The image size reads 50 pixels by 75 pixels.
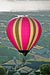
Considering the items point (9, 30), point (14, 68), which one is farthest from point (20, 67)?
point (9, 30)

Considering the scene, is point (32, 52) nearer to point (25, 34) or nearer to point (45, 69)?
point (45, 69)

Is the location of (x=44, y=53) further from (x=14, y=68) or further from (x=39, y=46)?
(x=14, y=68)

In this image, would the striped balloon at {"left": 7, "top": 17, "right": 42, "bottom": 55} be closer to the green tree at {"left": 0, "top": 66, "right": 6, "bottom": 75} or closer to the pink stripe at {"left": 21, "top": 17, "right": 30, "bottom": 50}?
the pink stripe at {"left": 21, "top": 17, "right": 30, "bottom": 50}

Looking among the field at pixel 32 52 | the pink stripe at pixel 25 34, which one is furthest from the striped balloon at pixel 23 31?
the field at pixel 32 52

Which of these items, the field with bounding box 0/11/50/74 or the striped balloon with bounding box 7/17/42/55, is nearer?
the striped balloon with bounding box 7/17/42/55

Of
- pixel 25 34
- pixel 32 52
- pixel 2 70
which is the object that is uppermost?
pixel 25 34

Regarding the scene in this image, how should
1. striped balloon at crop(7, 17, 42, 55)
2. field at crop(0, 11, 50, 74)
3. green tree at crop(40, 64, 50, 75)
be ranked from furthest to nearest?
field at crop(0, 11, 50, 74)
green tree at crop(40, 64, 50, 75)
striped balloon at crop(7, 17, 42, 55)

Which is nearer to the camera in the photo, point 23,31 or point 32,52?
point 23,31

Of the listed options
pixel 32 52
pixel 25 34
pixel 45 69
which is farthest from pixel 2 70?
pixel 25 34

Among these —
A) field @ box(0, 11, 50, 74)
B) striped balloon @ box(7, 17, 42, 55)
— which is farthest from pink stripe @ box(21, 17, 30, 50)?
field @ box(0, 11, 50, 74)
